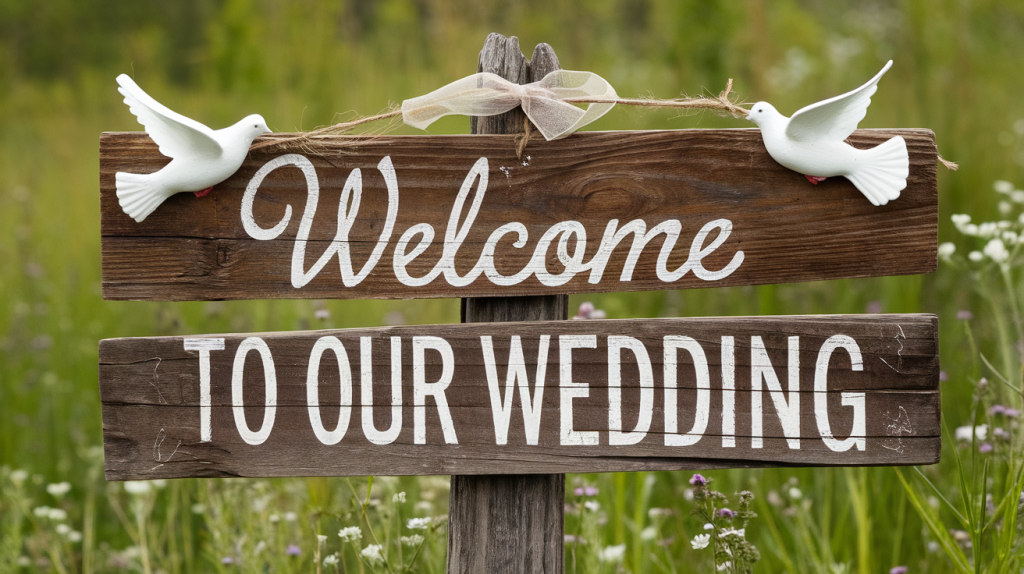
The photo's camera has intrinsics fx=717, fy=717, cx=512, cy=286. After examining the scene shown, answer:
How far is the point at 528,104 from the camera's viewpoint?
1.20 metres

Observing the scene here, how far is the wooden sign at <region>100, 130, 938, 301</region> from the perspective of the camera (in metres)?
1.20

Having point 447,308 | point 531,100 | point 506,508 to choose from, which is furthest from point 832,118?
point 447,308

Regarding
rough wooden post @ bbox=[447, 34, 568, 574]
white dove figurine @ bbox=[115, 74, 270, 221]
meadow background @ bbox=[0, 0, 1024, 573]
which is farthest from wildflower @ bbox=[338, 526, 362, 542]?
white dove figurine @ bbox=[115, 74, 270, 221]

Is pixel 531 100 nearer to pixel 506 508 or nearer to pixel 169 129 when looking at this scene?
pixel 169 129

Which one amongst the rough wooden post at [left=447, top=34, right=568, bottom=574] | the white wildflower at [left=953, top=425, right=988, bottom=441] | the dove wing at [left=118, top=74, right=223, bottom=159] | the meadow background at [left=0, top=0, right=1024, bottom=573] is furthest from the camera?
the meadow background at [left=0, top=0, right=1024, bottom=573]

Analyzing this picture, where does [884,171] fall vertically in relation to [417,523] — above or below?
above

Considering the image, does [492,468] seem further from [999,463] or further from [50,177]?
[50,177]

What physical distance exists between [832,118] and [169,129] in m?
1.07

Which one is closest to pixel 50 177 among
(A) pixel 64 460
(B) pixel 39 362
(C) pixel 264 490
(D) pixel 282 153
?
(B) pixel 39 362

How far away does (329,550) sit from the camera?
1.94 meters

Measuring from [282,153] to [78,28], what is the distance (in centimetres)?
954

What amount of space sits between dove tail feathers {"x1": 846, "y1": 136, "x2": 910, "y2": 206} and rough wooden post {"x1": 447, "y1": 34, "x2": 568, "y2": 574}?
546 mm

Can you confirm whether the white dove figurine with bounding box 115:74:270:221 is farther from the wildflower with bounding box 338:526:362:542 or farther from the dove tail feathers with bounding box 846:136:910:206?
the dove tail feathers with bounding box 846:136:910:206

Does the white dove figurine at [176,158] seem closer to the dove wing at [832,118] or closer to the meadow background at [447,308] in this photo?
the meadow background at [447,308]
